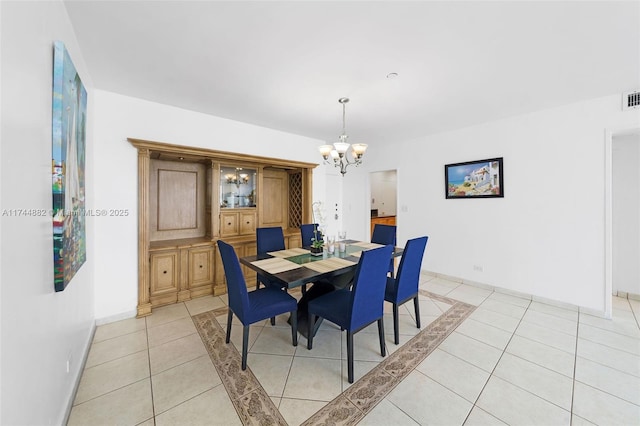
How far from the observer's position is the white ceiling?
1.65 meters

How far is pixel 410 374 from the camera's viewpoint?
199 centimetres

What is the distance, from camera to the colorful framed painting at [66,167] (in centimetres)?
141

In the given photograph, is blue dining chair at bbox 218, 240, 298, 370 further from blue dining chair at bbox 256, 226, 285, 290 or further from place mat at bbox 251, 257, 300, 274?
blue dining chair at bbox 256, 226, 285, 290

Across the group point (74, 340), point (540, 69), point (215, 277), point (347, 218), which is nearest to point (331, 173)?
point (347, 218)

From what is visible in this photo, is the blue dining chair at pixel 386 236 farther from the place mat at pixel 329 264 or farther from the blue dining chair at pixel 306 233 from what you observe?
the place mat at pixel 329 264

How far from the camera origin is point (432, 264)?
14.9 feet

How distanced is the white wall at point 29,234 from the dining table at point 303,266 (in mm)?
1322

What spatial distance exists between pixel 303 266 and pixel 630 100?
4.06 metres

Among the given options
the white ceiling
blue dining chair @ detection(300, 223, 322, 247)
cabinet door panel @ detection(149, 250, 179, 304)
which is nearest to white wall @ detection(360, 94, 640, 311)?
the white ceiling

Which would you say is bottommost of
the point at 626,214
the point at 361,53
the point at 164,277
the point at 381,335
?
the point at 381,335

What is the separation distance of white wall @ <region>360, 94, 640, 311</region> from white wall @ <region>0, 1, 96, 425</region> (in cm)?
476

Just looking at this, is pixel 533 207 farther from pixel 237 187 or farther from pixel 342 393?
pixel 237 187

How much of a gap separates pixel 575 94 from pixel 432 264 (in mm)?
3007

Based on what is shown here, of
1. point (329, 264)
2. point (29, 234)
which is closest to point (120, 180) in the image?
point (29, 234)
